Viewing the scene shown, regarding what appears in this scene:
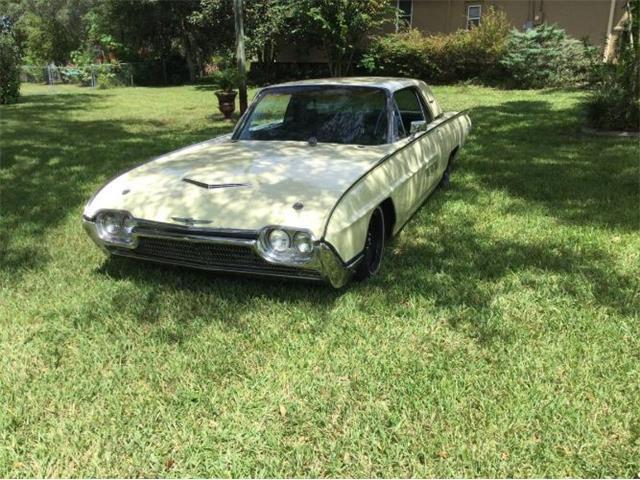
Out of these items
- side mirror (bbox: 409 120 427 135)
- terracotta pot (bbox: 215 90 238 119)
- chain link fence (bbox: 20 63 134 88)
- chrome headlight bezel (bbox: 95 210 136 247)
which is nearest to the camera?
chrome headlight bezel (bbox: 95 210 136 247)

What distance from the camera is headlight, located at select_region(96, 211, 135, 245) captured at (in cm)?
359

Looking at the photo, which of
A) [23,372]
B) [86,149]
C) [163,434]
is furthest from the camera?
[86,149]

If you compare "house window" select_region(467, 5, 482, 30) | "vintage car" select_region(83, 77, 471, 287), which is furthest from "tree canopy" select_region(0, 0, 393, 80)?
"vintage car" select_region(83, 77, 471, 287)

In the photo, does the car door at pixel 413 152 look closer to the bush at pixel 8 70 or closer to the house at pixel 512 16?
Result: the house at pixel 512 16

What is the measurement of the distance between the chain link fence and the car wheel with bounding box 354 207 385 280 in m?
24.8

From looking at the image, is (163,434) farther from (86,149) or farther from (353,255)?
(86,149)

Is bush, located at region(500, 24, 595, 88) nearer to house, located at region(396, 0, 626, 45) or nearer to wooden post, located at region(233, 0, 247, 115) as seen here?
house, located at region(396, 0, 626, 45)

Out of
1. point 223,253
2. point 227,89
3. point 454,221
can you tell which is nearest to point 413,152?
point 454,221

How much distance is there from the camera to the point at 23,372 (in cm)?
294

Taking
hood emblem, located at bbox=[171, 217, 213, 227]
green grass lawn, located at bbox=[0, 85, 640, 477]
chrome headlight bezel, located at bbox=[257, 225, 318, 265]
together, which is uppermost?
hood emblem, located at bbox=[171, 217, 213, 227]

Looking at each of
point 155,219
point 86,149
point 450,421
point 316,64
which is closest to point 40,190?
point 86,149

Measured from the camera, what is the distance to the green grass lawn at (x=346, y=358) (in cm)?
236

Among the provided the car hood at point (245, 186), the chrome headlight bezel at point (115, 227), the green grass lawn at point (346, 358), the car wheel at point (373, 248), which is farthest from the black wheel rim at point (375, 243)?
the chrome headlight bezel at point (115, 227)

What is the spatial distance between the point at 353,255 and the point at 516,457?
150 cm
